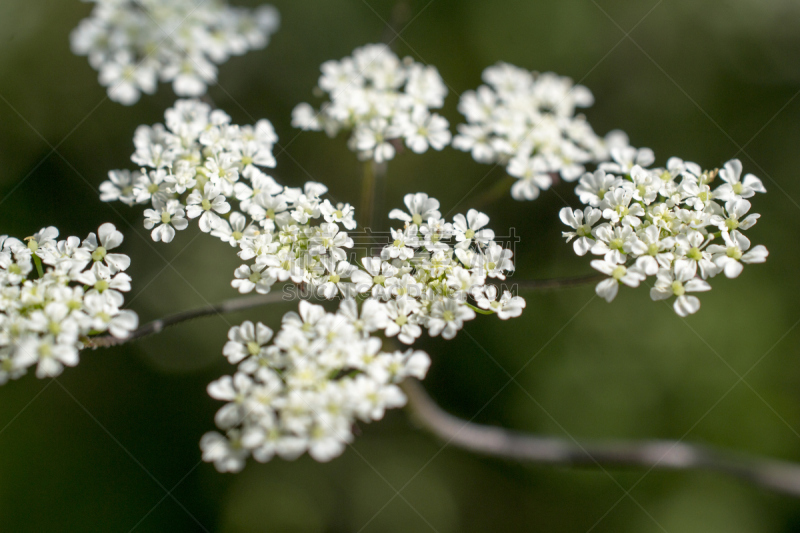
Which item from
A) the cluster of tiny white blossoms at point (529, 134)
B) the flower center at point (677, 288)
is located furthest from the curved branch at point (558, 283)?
the cluster of tiny white blossoms at point (529, 134)

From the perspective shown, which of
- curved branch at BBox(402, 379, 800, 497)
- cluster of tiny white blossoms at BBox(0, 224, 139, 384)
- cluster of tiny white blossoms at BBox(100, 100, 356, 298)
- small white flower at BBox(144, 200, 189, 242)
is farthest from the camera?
curved branch at BBox(402, 379, 800, 497)

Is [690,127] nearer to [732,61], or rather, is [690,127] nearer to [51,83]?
[732,61]

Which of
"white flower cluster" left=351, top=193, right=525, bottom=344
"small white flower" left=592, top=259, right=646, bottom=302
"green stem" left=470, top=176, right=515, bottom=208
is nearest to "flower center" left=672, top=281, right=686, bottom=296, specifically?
"small white flower" left=592, top=259, right=646, bottom=302

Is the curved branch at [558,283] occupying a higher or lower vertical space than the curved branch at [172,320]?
higher

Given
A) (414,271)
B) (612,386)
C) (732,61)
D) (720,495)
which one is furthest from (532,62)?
(720,495)

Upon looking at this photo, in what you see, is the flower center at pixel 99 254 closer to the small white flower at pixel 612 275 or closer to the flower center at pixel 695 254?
the small white flower at pixel 612 275

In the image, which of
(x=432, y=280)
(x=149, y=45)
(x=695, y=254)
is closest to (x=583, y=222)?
(x=695, y=254)

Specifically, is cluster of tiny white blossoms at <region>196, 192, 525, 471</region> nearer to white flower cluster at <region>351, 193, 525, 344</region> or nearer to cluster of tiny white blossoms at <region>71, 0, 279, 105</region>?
white flower cluster at <region>351, 193, 525, 344</region>
